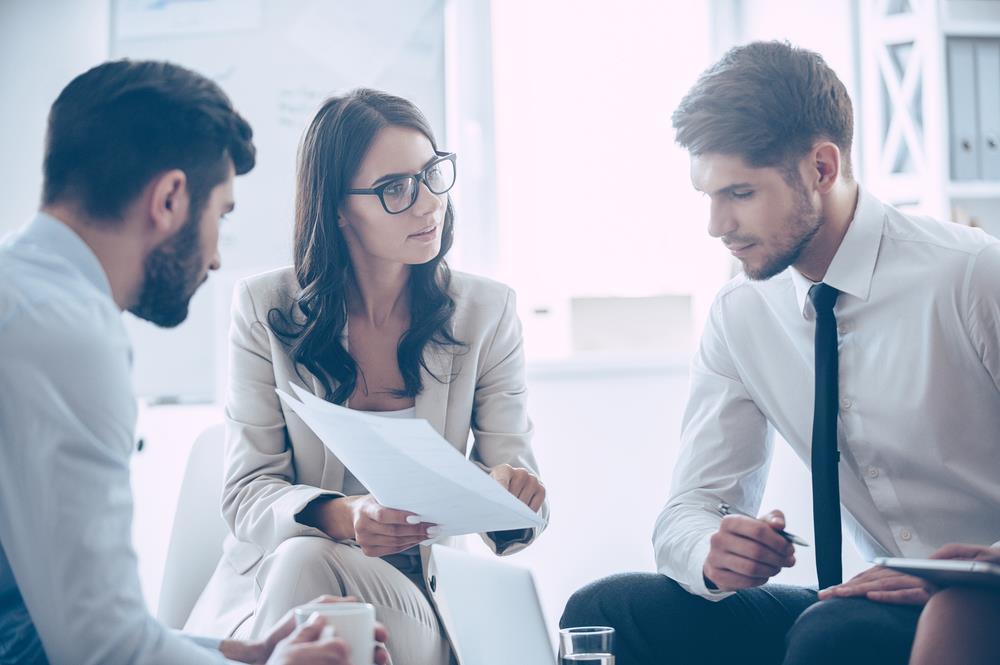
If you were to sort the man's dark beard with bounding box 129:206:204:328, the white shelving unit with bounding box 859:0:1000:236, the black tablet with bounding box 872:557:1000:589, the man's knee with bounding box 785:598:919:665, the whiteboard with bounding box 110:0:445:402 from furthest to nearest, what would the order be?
the whiteboard with bounding box 110:0:445:402 → the white shelving unit with bounding box 859:0:1000:236 → the man's knee with bounding box 785:598:919:665 → the man's dark beard with bounding box 129:206:204:328 → the black tablet with bounding box 872:557:1000:589

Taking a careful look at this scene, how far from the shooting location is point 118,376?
91cm

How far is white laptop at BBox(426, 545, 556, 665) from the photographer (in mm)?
1259

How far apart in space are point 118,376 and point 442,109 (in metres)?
1.92

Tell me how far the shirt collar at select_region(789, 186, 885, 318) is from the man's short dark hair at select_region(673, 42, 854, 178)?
0.10 metres

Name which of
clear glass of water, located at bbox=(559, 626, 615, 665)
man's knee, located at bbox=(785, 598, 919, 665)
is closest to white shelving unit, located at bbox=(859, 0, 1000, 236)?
man's knee, located at bbox=(785, 598, 919, 665)

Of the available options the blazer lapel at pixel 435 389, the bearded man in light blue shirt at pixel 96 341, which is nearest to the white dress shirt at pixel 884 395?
the blazer lapel at pixel 435 389

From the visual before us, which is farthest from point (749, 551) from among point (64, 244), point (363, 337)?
point (64, 244)

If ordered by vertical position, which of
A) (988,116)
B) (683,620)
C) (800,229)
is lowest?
(683,620)

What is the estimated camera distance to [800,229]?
1527mm

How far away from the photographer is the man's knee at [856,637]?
45.9 inches

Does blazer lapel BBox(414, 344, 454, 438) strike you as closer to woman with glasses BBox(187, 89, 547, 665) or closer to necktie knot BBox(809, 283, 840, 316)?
woman with glasses BBox(187, 89, 547, 665)

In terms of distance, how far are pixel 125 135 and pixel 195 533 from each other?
0.94m

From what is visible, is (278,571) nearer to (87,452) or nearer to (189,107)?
(87,452)

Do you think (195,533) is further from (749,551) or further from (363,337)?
(749,551)
